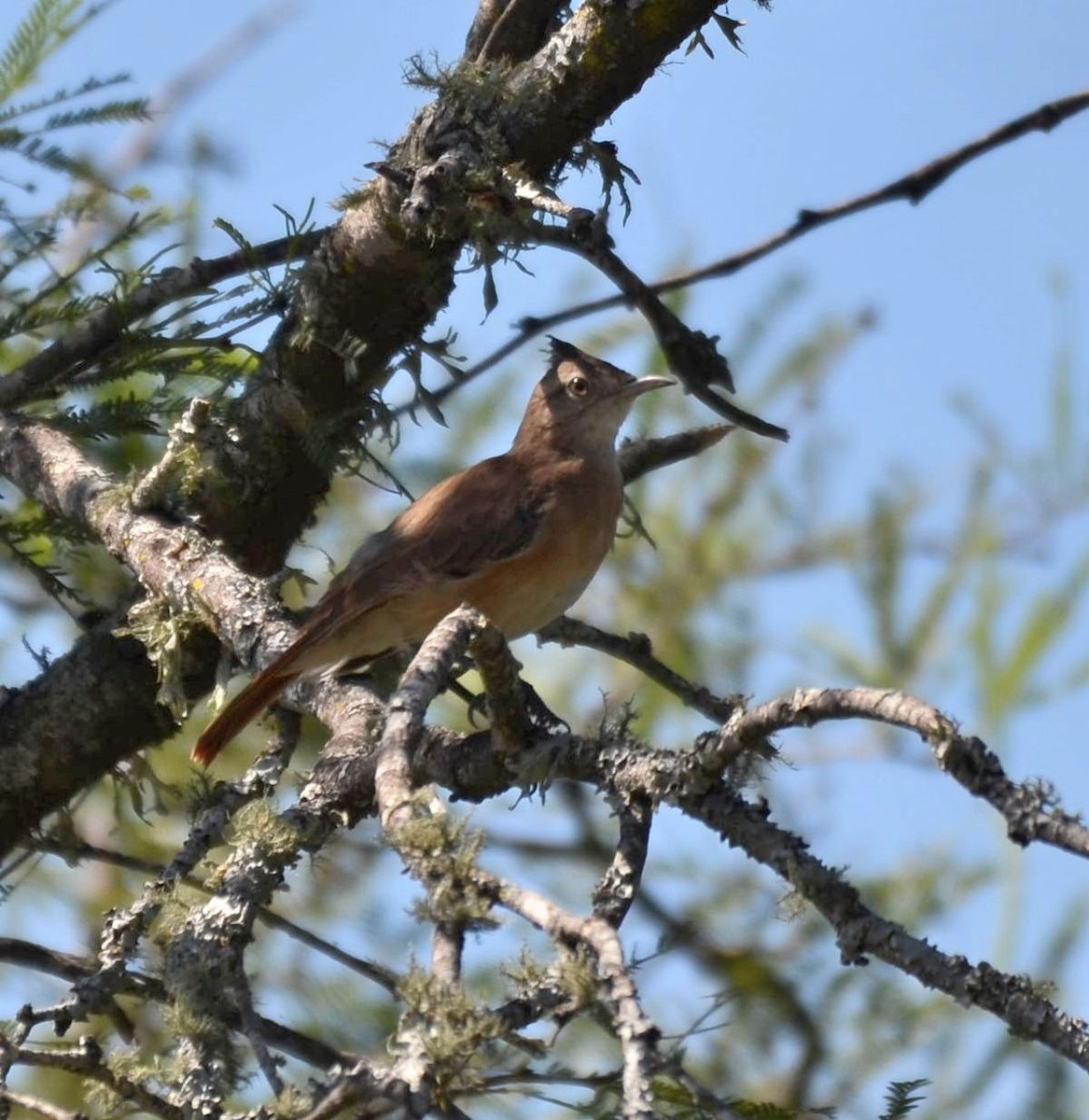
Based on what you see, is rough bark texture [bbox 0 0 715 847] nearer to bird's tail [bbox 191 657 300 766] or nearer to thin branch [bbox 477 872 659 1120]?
bird's tail [bbox 191 657 300 766]

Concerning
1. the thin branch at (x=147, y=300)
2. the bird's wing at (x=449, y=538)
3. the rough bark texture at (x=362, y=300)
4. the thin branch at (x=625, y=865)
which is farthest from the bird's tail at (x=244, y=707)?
the thin branch at (x=625, y=865)

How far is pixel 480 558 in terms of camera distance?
4.73 m

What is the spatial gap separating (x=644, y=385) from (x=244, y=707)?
2.06m

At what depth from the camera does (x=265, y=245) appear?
164 inches

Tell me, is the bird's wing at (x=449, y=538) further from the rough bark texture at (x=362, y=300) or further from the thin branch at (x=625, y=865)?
the thin branch at (x=625, y=865)

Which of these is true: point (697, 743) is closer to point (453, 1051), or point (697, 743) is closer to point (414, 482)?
point (453, 1051)

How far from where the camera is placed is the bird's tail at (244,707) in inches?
144

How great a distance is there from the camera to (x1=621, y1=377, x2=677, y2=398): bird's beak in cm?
538

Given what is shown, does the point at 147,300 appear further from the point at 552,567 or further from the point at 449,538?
the point at 552,567

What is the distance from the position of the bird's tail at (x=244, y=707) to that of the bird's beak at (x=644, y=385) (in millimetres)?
1941

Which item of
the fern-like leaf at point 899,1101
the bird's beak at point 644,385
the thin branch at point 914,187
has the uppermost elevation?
the bird's beak at point 644,385

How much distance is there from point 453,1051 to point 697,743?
0.87 meters

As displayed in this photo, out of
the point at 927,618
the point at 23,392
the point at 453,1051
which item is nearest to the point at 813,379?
the point at 927,618

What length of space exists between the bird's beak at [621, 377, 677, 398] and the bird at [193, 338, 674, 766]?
0.31m
